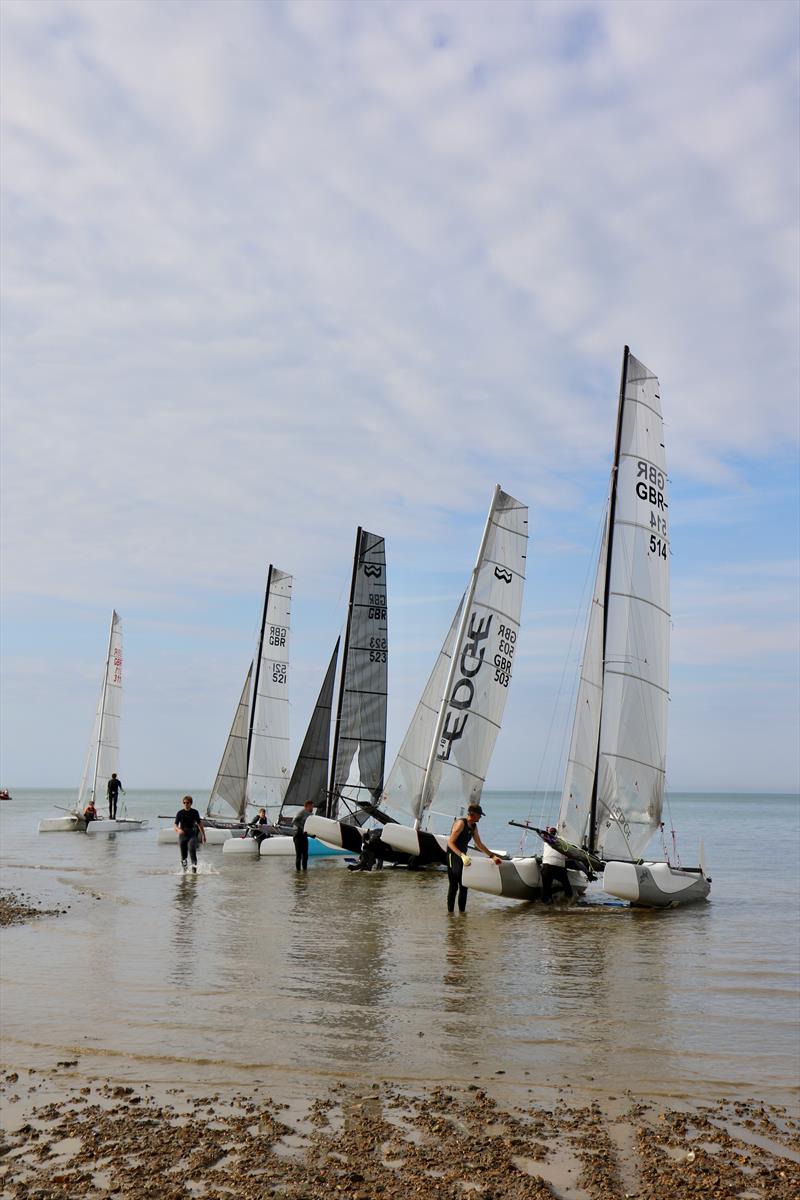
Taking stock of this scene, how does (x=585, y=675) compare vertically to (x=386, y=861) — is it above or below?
above

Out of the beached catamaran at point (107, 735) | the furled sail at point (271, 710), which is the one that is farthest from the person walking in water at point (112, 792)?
the furled sail at point (271, 710)

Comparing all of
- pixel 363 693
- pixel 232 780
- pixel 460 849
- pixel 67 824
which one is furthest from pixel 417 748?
pixel 67 824

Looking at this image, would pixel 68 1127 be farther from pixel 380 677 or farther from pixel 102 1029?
pixel 380 677

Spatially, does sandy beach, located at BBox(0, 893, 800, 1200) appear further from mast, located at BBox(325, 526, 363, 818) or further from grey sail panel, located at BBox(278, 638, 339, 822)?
grey sail panel, located at BBox(278, 638, 339, 822)

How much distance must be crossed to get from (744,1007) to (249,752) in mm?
21457

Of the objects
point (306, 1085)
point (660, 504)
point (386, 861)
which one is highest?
point (660, 504)

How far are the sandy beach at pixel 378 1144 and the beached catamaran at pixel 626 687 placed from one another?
1040 centimetres

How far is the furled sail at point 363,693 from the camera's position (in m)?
24.8

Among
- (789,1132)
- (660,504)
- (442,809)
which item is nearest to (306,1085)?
(789,1132)

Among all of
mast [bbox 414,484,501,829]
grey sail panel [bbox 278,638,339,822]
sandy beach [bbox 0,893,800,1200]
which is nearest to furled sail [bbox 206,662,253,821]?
grey sail panel [bbox 278,638,339,822]

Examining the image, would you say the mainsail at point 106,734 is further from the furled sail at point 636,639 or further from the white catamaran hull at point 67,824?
the furled sail at point 636,639

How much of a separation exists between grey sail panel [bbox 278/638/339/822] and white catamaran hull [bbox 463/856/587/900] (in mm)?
12323

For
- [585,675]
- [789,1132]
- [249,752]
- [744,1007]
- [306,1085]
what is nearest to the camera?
[789,1132]

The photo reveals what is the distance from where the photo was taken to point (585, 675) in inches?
640
